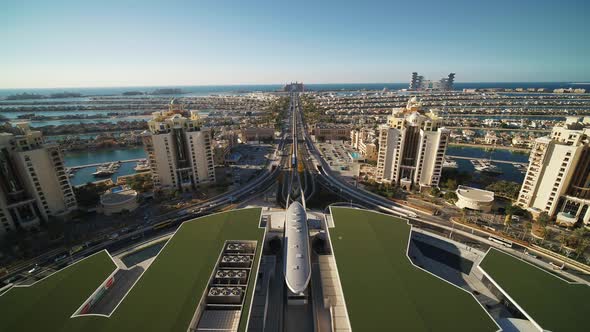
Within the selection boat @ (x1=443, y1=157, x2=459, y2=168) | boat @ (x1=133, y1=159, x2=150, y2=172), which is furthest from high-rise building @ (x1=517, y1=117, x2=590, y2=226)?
boat @ (x1=133, y1=159, x2=150, y2=172)

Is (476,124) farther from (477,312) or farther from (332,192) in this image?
(477,312)

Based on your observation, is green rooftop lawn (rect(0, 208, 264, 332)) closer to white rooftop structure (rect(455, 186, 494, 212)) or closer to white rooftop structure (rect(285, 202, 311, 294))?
white rooftop structure (rect(285, 202, 311, 294))

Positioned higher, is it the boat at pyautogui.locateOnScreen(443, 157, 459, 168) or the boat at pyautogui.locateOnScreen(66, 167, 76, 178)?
the boat at pyautogui.locateOnScreen(443, 157, 459, 168)

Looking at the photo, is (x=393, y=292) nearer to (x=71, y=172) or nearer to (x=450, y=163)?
(x=450, y=163)

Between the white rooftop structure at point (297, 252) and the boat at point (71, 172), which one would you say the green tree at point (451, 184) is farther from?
the boat at point (71, 172)

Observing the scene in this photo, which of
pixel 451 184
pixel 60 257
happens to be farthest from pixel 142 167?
pixel 451 184

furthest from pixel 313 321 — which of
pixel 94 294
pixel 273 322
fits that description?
pixel 94 294
